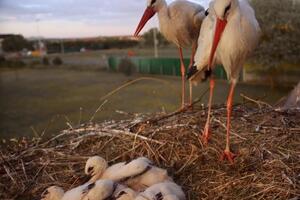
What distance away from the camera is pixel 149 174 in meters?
1.27

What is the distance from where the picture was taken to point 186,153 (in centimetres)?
151

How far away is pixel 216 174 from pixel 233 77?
48cm

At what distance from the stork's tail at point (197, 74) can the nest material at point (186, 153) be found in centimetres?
19

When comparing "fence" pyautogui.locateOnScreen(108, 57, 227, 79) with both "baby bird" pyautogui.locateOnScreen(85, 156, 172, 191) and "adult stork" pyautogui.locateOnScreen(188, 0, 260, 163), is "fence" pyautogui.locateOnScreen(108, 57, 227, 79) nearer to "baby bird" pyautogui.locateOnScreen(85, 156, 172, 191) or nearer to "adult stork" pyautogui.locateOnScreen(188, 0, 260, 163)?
"adult stork" pyautogui.locateOnScreen(188, 0, 260, 163)

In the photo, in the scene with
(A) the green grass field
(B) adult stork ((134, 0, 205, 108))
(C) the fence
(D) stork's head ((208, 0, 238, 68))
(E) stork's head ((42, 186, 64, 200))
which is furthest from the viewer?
(C) the fence

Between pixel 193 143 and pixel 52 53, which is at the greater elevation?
pixel 52 53

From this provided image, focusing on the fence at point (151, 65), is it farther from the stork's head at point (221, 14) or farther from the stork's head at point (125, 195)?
the stork's head at point (125, 195)

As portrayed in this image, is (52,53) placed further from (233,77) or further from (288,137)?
(288,137)

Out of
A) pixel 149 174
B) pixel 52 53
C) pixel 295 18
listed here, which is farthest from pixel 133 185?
pixel 295 18

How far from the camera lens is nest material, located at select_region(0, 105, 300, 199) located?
1.29 meters

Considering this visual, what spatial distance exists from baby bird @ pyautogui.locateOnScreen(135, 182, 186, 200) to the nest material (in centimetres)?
13

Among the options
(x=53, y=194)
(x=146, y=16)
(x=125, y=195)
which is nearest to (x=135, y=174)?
(x=125, y=195)

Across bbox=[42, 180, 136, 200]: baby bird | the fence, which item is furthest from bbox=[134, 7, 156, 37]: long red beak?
the fence

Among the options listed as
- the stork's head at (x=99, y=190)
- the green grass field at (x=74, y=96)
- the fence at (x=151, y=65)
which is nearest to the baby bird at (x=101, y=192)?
the stork's head at (x=99, y=190)
